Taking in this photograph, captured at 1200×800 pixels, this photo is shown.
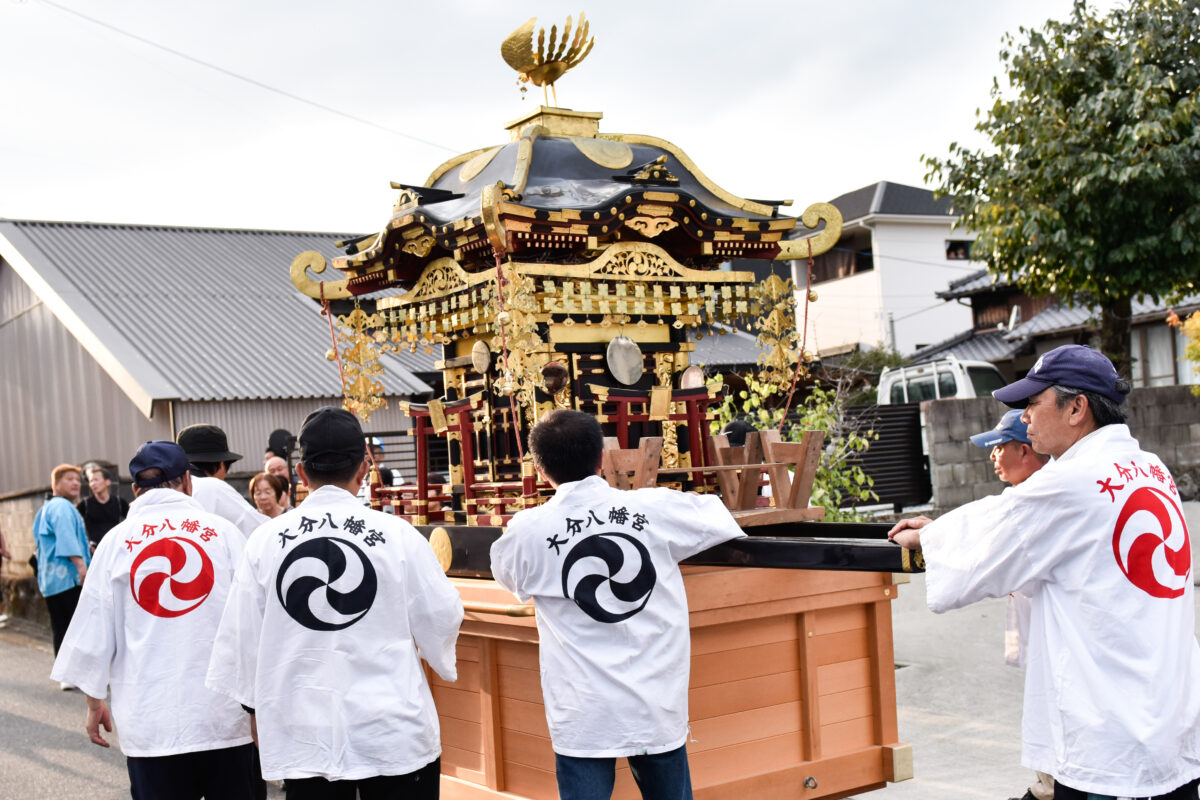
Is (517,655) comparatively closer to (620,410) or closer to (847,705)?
(620,410)

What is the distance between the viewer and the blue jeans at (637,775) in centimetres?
335

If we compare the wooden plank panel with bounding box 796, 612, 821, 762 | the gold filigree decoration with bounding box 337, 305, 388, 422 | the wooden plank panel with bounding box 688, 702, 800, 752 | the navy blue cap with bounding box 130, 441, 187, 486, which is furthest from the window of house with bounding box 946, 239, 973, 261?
the navy blue cap with bounding box 130, 441, 187, 486

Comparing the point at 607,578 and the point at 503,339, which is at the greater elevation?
the point at 503,339

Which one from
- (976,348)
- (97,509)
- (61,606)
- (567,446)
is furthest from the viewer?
(976,348)

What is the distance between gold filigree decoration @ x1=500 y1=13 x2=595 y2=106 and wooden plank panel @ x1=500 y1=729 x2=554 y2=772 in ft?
10.8

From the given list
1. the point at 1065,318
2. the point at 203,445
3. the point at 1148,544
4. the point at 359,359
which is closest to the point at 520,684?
the point at 203,445

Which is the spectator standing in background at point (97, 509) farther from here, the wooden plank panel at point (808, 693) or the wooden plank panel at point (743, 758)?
the wooden plank panel at point (808, 693)

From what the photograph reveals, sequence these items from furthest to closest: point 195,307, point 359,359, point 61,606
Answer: point 195,307, point 61,606, point 359,359

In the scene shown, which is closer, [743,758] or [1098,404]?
[1098,404]

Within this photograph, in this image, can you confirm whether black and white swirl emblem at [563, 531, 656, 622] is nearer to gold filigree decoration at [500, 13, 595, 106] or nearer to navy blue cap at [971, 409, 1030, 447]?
navy blue cap at [971, 409, 1030, 447]

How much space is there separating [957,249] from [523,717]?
2507 centimetres

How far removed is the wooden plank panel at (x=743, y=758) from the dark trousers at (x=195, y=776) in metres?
1.77

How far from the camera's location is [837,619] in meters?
4.77

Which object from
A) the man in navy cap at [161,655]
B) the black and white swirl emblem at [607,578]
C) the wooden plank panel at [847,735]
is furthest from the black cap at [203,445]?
the wooden plank panel at [847,735]
